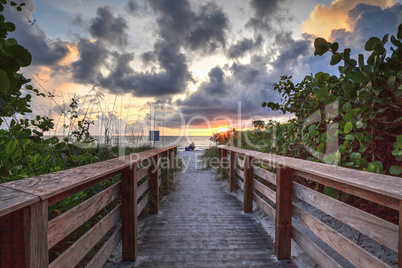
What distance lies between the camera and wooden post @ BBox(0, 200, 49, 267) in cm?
78

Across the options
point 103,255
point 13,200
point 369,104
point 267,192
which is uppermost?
point 369,104

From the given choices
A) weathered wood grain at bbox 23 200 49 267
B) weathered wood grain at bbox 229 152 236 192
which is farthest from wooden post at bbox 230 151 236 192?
weathered wood grain at bbox 23 200 49 267

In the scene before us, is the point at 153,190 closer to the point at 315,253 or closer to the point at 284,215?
the point at 284,215

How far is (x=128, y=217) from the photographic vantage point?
2039 millimetres

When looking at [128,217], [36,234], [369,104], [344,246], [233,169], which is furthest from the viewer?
[233,169]

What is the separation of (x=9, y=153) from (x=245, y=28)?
5.47m

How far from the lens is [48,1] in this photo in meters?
3.06

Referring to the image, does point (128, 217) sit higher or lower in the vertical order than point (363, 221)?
lower

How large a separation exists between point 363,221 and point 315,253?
2.33 feet

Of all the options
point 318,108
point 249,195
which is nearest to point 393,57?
point 318,108

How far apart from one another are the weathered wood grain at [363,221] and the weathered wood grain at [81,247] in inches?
65.9

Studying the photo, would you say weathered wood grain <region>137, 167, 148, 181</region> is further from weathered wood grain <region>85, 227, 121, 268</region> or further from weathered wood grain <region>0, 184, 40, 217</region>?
weathered wood grain <region>0, 184, 40, 217</region>

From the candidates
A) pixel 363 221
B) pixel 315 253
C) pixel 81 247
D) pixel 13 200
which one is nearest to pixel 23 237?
pixel 13 200

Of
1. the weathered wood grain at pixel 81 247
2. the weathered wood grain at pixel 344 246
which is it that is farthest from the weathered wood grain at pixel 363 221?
the weathered wood grain at pixel 81 247
